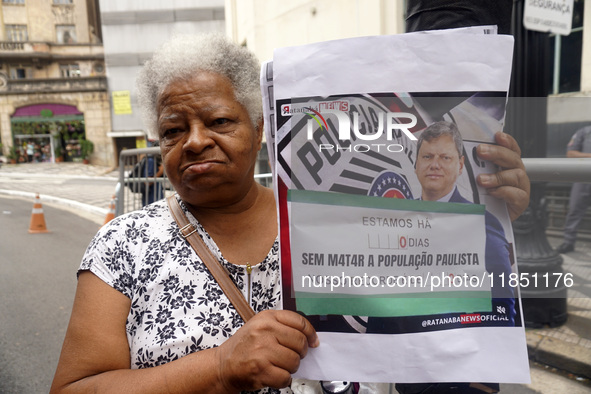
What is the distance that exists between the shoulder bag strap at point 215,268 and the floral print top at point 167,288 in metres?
0.01

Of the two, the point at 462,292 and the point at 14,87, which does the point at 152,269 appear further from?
the point at 14,87

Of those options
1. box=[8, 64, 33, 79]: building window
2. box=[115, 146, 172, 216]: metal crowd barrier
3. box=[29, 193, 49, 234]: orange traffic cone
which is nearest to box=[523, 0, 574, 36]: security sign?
box=[115, 146, 172, 216]: metal crowd barrier

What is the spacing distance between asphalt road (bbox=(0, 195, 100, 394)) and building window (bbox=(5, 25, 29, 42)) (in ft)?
105

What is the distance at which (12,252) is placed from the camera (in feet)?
21.6

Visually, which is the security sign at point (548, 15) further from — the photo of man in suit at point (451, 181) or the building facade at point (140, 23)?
the building facade at point (140, 23)

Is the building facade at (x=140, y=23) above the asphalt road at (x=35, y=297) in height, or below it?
above

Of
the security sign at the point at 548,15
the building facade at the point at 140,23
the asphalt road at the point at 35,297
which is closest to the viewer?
the security sign at the point at 548,15

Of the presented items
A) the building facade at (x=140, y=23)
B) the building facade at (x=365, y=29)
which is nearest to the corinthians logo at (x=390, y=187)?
the building facade at (x=365, y=29)

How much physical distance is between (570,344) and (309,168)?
280 centimetres

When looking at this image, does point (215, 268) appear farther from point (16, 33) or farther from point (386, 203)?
point (16, 33)

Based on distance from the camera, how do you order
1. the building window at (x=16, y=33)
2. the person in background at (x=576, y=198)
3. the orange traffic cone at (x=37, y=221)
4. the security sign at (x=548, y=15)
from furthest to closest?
1. the building window at (x=16, y=33)
2. the orange traffic cone at (x=37, y=221)
3. the security sign at (x=548, y=15)
4. the person in background at (x=576, y=198)

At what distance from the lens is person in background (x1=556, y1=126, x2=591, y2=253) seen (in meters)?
1.92

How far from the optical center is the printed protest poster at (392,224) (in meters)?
0.79

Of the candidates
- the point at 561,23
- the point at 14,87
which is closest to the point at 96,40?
the point at 14,87
